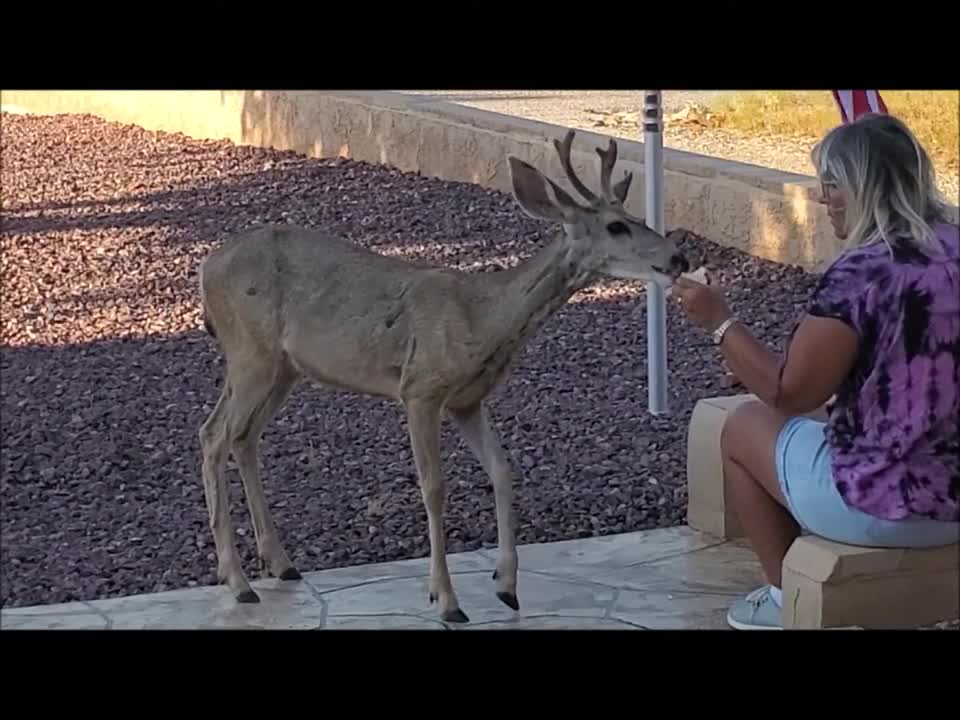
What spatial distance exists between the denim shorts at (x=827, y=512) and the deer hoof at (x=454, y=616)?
1104 millimetres

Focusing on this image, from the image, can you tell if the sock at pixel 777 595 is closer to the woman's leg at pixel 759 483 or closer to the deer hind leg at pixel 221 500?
the woman's leg at pixel 759 483

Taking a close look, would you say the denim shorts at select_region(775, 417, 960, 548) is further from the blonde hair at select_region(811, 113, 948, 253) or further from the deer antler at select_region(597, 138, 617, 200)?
the deer antler at select_region(597, 138, 617, 200)

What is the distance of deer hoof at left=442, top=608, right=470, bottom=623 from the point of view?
213 inches

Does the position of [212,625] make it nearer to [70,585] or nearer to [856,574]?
[70,585]

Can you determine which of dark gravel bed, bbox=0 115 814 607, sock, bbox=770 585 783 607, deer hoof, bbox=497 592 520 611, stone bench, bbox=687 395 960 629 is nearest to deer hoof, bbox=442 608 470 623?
deer hoof, bbox=497 592 520 611

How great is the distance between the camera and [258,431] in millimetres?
5902

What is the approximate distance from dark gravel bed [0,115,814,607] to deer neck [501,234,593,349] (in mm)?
1086

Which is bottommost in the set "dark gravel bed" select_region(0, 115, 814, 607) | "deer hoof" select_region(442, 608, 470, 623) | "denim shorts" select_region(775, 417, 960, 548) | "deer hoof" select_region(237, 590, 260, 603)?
"dark gravel bed" select_region(0, 115, 814, 607)

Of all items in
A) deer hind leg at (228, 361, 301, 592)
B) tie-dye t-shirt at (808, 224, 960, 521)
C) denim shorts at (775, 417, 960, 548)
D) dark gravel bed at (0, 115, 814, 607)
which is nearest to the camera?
tie-dye t-shirt at (808, 224, 960, 521)

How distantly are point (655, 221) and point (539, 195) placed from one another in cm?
209

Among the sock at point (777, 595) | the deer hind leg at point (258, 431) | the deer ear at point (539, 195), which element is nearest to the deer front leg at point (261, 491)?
the deer hind leg at point (258, 431)

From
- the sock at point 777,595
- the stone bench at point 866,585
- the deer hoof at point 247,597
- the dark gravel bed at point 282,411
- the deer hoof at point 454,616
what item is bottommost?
the dark gravel bed at point 282,411

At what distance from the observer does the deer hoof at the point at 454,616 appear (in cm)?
542
